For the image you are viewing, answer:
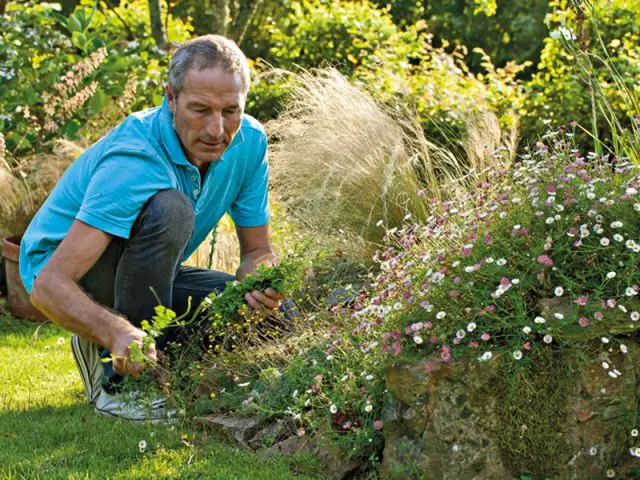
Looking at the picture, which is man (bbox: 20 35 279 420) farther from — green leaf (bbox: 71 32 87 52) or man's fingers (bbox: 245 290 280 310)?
green leaf (bbox: 71 32 87 52)

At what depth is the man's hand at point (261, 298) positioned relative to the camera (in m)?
3.63

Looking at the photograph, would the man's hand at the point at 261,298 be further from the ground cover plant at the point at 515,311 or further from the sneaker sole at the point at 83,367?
the sneaker sole at the point at 83,367

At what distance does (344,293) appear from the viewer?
4.51 m

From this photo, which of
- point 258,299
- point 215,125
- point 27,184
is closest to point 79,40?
point 27,184

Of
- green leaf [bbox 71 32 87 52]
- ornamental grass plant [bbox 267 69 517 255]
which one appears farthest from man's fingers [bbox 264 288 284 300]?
green leaf [bbox 71 32 87 52]

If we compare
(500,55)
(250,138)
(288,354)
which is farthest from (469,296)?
(500,55)

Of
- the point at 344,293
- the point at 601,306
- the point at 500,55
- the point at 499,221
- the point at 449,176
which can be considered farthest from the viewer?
the point at 500,55

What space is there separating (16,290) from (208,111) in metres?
2.52

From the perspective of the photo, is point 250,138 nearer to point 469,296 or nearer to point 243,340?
point 243,340

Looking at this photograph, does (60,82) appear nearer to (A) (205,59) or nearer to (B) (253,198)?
(B) (253,198)

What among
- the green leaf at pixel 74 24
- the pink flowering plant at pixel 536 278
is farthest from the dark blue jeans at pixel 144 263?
the green leaf at pixel 74 24

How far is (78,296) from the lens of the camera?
3.33m

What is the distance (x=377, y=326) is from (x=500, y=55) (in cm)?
869

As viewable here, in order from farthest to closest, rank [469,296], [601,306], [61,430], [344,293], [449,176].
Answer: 1. [449,176]
2. [344,293]
3. [61,430]
4. [469,296]
5. [601,306]
